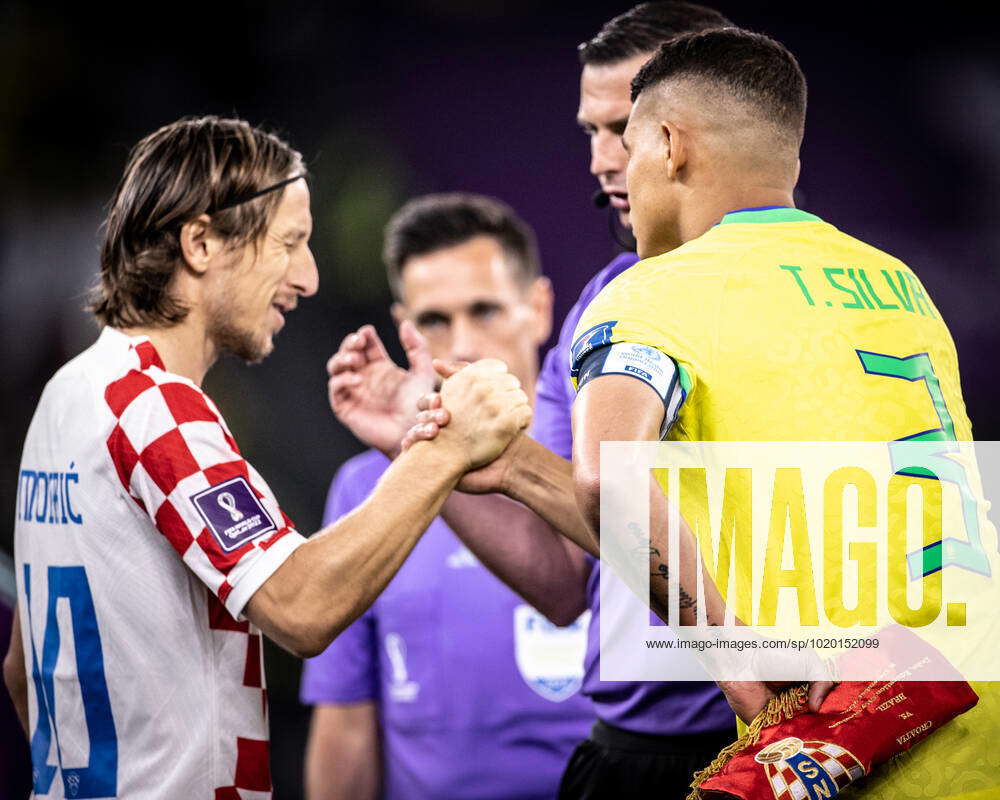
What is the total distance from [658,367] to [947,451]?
1.35 feet

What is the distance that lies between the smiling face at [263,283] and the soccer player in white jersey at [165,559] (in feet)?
0.25

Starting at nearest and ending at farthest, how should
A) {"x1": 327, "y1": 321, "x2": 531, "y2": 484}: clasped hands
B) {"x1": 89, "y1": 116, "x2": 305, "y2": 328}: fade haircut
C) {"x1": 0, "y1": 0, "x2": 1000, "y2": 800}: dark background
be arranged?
{"x1": 327, "y1": 321, "x2": 531, "y2": 484}: clasped hands
{"x1": 89, "y1": 116, "x2": 305, "y2": 328}: fade haircut
{"x1": 0, "y1": 0, "x2": 1000, "y2": 800}: dark background

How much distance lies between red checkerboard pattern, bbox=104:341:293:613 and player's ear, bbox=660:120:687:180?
2.58 ft

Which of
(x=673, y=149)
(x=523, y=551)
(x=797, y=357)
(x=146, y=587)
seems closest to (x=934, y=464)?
(x=797, y=357)

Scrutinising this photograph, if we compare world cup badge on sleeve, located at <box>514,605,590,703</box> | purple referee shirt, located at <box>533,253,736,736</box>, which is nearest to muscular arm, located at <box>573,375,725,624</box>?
purple referee shirt, located at <box>533,253,736,736</box>

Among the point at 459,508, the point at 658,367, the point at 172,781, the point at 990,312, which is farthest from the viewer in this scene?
the point at 990,312

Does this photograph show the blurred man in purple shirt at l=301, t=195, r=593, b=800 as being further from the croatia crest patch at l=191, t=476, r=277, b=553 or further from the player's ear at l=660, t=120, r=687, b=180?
the player's ear at l=660, t=120, r=687, b=180

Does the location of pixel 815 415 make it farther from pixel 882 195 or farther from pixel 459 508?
pixel 882 195

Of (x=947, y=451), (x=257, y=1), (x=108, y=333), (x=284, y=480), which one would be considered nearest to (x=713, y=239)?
(x=947, y=451)

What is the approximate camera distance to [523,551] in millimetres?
2244

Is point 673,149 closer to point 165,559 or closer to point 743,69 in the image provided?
point 743,69

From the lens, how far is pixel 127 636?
179 cm

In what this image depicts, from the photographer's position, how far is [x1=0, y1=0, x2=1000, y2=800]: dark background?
4715 mm

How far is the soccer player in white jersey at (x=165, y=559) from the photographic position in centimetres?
173
